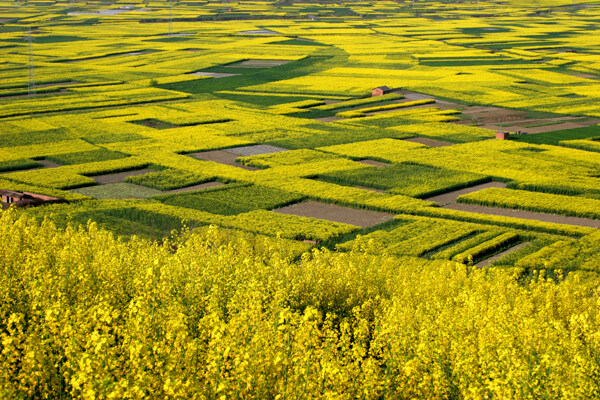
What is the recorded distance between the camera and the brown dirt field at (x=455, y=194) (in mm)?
54750

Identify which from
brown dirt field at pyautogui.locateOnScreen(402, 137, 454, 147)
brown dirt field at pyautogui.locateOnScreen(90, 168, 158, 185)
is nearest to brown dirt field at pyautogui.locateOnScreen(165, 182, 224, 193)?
brown dirt field at pyautogui.locateOnScreen(90, 168, 158, 185)

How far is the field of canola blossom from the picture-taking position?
1727 centimetres

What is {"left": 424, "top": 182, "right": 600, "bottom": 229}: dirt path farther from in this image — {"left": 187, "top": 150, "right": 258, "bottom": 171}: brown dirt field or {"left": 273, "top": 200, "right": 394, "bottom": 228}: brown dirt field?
{"left": 187, "top": 150, "right": 258, "bottom": 171}: brown dirt field

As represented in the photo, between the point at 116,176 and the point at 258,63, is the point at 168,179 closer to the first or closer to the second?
the point at 116,176

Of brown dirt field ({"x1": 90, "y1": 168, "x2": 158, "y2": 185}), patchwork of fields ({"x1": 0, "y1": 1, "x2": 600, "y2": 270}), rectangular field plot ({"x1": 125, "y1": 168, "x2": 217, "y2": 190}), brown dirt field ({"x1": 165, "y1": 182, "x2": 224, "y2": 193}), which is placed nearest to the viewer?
patchwork of fields ({"x1": 0, "y1": 1, "x2": 600, "y2": 270})

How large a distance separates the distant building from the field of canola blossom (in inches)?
38.4

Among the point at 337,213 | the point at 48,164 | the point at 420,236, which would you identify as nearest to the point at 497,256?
the point at 420,236

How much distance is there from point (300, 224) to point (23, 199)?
1993 centimetres

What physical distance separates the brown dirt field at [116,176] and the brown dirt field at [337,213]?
15.9 metres

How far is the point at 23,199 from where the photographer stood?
51.2m

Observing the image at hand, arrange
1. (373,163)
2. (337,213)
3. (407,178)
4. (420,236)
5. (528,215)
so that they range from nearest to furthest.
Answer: (420,236)
(528,215)
(337,213)
(407,178)
(373,163)

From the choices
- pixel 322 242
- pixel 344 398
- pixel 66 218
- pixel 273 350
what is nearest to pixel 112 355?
pixel 273 350

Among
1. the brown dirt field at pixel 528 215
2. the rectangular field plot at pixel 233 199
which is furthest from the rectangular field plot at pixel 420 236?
the rectangular field plot at pixel 233 199

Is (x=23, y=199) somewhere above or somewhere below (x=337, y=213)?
above
